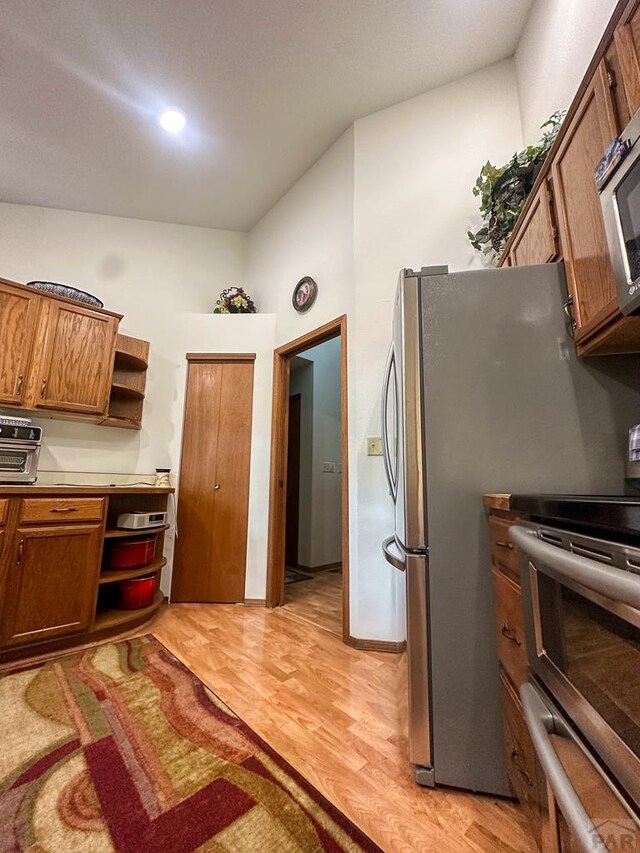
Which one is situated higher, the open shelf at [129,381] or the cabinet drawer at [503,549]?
the open shelf at [129,381]

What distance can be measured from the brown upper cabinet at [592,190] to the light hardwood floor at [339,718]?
1.23m

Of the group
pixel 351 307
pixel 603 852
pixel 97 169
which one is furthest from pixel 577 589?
pixel 97 169

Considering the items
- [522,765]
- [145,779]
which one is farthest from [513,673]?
[145,779]

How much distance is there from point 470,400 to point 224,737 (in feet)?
4.88

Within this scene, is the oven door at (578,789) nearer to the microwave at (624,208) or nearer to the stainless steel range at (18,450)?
the microwave at (624,208)

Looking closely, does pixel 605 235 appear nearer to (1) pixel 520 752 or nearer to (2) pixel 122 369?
(1) pixel 520 752

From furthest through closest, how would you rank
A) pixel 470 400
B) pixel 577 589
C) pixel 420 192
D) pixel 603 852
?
pixel 420 192, pixel 470 400, pixel 577 589, pixel 603 852

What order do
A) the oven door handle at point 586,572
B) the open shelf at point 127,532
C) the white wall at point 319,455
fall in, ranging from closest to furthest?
1. the oven door handle at point 586,572
2. the open shelf at point 127,532
3. the white wall at point 319,455

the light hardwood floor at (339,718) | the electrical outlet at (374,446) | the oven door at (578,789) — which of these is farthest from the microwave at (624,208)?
the electrical outlet at (374,446)

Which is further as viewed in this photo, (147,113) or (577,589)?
(147,113)

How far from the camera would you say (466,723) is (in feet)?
3.29

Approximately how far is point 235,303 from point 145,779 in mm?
3011

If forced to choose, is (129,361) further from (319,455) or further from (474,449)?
(474,449)

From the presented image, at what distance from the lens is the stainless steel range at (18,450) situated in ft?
6.42
